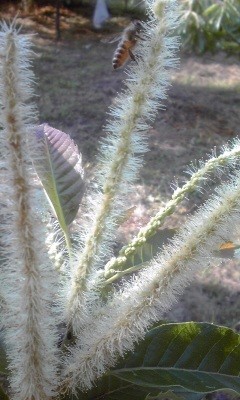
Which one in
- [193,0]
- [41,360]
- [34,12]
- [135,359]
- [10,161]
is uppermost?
[10,161]

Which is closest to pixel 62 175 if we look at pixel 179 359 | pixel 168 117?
pixel 179 359

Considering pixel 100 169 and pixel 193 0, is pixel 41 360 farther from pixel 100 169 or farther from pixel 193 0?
pixel 193 0

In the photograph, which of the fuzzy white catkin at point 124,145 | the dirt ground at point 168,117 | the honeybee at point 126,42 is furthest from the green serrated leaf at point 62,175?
the dirt ground at point 168,117

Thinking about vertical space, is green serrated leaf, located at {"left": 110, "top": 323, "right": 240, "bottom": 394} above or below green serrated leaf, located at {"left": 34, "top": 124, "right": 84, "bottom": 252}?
below

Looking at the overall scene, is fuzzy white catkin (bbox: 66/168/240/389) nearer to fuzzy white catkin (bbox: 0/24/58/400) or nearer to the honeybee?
fuzzy white catkin (bbox: 0/24/58/400)

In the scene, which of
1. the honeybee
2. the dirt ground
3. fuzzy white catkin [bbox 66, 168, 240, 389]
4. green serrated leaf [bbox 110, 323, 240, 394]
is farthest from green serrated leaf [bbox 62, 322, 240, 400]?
the dirt ground

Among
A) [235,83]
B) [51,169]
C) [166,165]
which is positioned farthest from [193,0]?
[51,169]

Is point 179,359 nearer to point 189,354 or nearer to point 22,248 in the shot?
point 189,354
